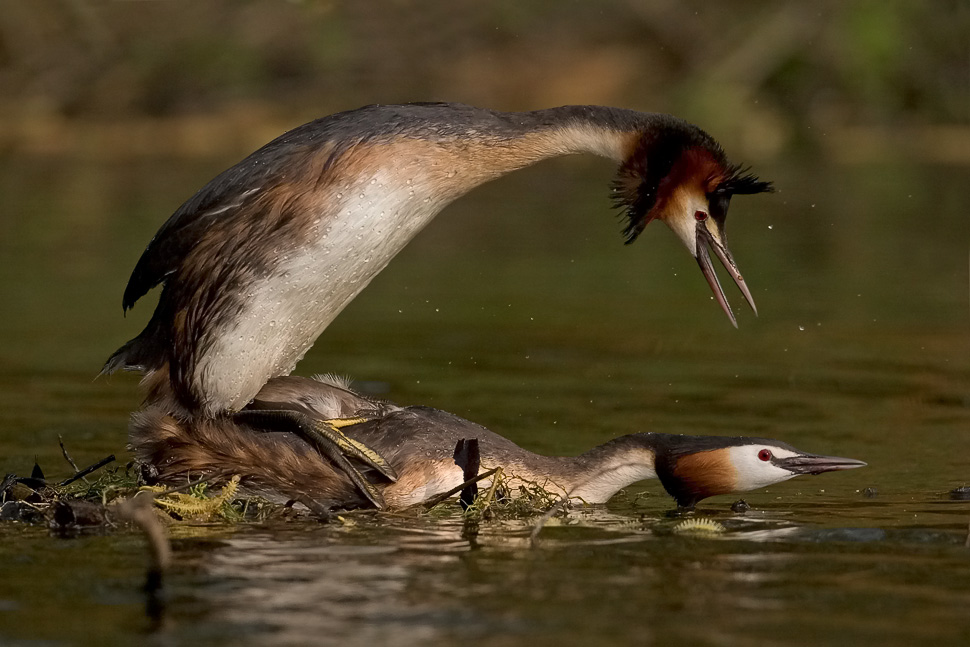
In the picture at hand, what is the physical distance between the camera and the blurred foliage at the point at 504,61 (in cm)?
1902

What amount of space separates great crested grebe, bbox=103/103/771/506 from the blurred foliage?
38.2 feet

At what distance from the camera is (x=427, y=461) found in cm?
627

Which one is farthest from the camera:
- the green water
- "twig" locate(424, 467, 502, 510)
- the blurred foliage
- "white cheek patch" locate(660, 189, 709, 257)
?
the blurred foliage

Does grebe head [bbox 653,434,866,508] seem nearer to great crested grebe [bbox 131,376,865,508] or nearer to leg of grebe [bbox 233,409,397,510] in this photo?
great crested grebe [bbox 131,376,865,508]

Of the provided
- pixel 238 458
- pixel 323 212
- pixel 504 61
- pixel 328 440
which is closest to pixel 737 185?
pixel 323 212

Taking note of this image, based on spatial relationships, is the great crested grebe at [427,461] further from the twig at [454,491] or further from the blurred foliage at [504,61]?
the blurred foliage at [504,61]

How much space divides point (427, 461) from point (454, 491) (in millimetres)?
335

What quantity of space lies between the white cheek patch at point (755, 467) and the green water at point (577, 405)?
9 centimetres

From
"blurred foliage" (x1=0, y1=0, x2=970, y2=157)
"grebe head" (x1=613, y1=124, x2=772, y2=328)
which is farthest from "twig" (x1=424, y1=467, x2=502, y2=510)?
"blurred foliage" (x1=0, y1=0, x2=970, y2=157)

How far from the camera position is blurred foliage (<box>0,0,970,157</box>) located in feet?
62.4

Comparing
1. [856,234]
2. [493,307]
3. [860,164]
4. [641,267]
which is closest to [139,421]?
[493,307]

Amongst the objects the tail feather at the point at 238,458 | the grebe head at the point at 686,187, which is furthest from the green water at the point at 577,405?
the grebe head at the point at 686,187

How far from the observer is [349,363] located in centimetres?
905

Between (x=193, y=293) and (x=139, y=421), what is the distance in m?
0.53
